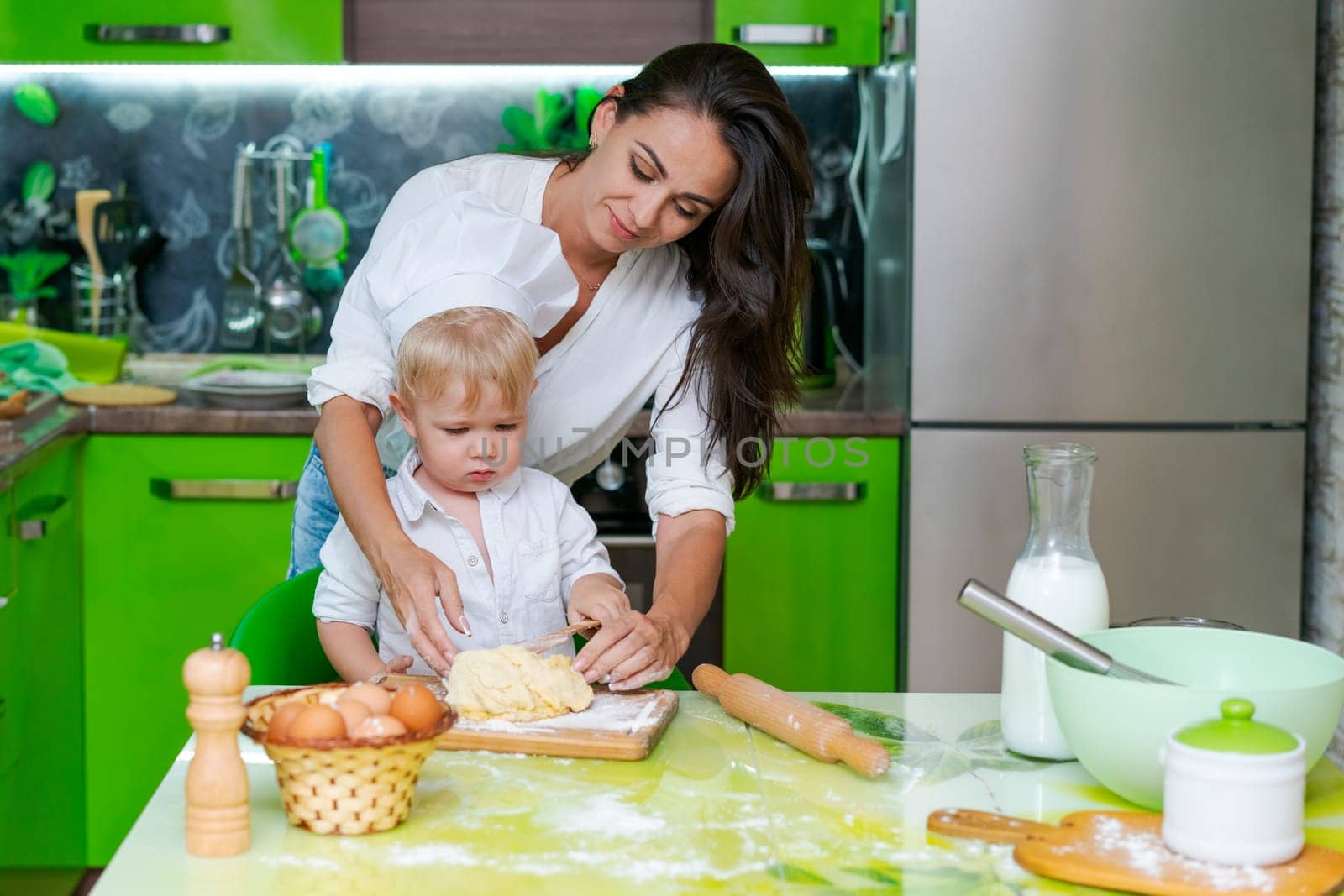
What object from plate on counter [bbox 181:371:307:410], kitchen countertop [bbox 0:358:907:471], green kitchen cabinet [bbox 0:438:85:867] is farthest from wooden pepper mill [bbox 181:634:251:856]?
plate on counter [bbox 181:371:307:410]

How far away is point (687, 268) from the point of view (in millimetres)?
1839

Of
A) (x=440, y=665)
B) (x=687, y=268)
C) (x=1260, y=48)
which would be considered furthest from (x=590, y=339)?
(x=1260, y=48)

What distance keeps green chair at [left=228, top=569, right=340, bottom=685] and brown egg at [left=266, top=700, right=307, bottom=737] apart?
0.48 m

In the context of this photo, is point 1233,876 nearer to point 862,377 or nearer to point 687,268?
point 687,268

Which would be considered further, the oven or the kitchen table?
the oven

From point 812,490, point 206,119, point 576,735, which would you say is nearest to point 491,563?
point 576,735

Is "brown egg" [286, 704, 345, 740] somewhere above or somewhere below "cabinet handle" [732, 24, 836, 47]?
below

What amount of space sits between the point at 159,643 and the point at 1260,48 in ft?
6.90

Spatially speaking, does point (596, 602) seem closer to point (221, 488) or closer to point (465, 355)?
point (465, 355)

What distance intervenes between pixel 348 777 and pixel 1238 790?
1.85ft

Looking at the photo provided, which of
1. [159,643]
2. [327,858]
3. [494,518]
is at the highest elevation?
[494,518]

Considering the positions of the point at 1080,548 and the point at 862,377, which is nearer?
the point at 1080,548

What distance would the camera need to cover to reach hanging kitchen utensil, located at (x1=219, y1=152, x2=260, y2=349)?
2.92m

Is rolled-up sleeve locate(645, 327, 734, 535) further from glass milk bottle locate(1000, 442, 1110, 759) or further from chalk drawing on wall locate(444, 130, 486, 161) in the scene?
chalk drawing on wall locate(444, 130, 486, 161)
